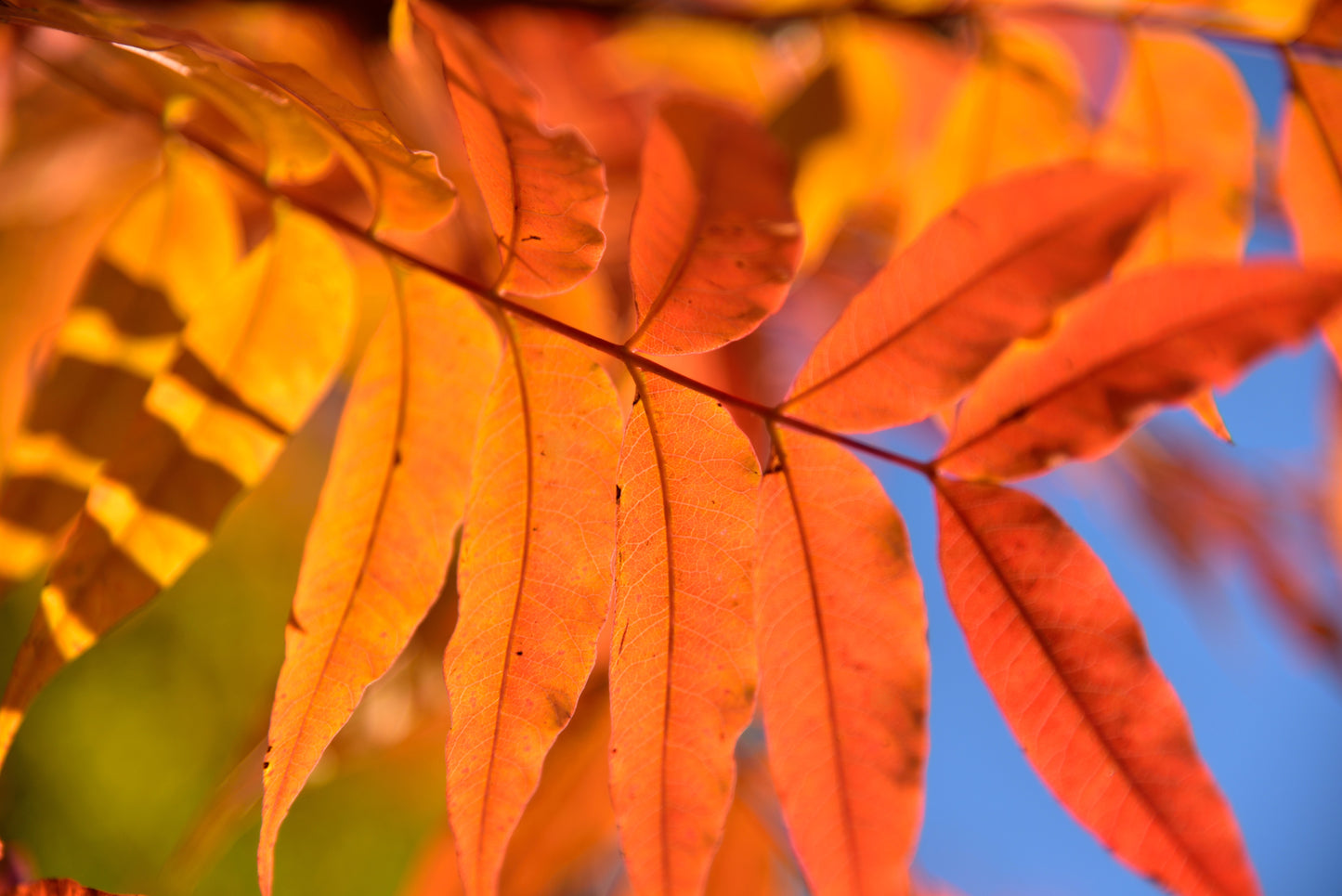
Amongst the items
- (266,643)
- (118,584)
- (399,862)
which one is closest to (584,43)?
(118,584)

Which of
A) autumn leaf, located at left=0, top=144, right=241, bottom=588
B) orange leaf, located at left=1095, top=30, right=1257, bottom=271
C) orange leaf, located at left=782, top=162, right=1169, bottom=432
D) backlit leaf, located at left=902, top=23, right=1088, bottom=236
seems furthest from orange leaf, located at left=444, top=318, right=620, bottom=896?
orange leaf, located at left=1095, top=30, right=1257, bottom=271

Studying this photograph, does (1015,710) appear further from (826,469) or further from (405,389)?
(405,389)

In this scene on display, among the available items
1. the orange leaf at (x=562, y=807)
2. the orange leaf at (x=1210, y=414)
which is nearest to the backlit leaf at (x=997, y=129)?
the orange leaf at (x=1210, y=414)

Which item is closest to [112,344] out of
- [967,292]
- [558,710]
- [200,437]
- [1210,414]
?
[200,437]

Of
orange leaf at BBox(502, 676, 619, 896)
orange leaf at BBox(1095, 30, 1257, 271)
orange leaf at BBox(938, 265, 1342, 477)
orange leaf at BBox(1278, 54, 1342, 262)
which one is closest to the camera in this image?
orange leaf at BBox(938, 265, 1342, 477)

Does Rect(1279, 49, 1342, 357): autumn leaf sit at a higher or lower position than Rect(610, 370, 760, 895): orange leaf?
higher

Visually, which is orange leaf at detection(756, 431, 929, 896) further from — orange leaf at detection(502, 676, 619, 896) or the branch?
orange leaf at detection(502, 676, 619, 896)
